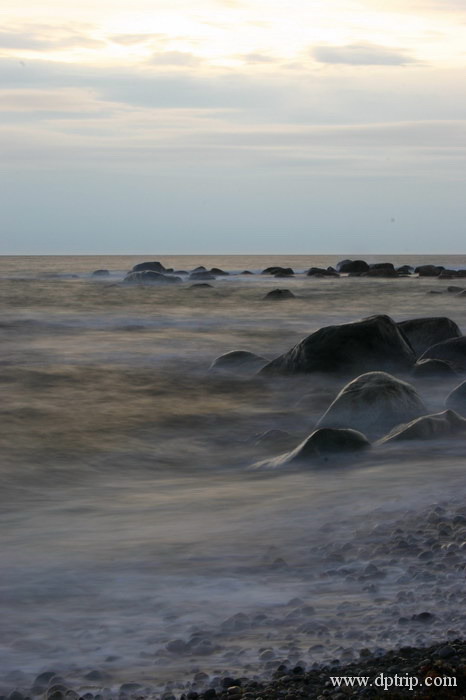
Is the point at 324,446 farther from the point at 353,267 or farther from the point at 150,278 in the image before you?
the point at 353,267

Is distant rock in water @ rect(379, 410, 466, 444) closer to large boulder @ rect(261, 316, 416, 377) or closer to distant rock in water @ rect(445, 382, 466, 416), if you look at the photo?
distant rock in water @ rect(445, 382, 466, 416)

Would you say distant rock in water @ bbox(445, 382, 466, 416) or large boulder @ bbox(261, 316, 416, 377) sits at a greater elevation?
large boulder @ bbox(261, 316, 416, 377)

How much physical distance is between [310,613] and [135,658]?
791 millimetres

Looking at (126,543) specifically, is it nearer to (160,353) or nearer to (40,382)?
(40,382)

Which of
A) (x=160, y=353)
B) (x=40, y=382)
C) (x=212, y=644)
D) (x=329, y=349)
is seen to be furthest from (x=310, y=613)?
(x=160, y=353)

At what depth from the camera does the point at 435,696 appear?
9.90 feet

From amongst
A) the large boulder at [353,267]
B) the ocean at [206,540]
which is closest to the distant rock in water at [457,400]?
the ocean at [206,540]

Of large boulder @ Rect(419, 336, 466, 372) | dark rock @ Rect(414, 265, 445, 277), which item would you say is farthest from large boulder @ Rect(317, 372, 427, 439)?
dark rock @ Rect(414, 265, 445, 277)

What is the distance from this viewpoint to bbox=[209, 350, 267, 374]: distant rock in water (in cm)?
1251

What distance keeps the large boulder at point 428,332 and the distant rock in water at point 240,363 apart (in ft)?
6.63

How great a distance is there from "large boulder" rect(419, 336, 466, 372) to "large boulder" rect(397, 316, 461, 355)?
641 mm

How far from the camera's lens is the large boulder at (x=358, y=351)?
1129 cm

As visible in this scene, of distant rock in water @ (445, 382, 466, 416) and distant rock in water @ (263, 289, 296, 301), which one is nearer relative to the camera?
distant rock in water @ (445, 382, 466, 416)

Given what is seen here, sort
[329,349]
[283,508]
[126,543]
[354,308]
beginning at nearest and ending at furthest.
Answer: [126,543], [283,508], [329,349], [354,308]
